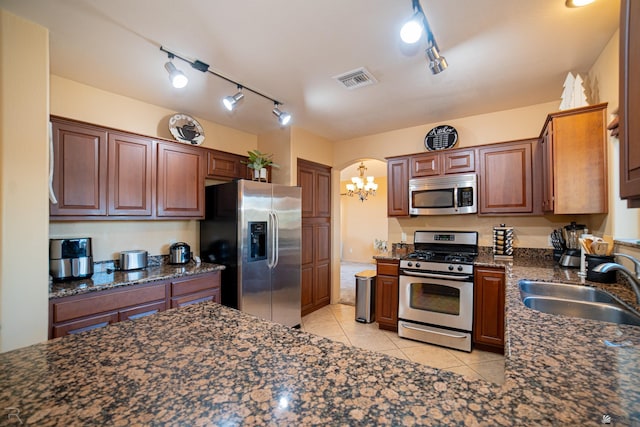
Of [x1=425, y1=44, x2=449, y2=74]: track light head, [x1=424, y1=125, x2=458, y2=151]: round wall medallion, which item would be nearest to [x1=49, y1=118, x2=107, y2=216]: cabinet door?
[x1=425, y1=44, x2=449, y2=74]: track light head

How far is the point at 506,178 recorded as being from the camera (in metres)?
3.06

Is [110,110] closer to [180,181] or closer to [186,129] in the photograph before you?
[186,129]

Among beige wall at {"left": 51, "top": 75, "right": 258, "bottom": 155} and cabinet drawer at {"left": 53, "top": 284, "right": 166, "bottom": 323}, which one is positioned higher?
beige wall at {"left": 51, "top": 75, "right": 258, "bottom": 155}

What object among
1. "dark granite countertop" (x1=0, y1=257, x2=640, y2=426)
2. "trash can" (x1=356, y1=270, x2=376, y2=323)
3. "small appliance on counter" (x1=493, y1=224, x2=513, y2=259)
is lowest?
"trash can" (x1=356, y1=270, x2=376, y2=323)

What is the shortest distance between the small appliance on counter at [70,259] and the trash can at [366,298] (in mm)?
2839

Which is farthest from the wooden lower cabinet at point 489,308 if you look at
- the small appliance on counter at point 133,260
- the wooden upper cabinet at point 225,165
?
the small appliance on counter at point 133,260

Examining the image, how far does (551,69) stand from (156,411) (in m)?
3.28

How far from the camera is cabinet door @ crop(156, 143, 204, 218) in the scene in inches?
112

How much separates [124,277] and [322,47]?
247cm

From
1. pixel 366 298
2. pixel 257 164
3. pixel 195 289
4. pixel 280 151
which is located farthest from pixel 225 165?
pixel 366 298

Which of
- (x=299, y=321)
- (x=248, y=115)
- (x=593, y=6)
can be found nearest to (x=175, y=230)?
(x=248, y=115)

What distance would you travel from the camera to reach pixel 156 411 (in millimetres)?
611

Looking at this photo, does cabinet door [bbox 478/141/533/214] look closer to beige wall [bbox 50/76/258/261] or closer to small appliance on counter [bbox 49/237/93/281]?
beige wall [bbox 50/76/258/261]

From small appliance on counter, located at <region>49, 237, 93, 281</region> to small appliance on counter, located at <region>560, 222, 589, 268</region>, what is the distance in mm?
4172
